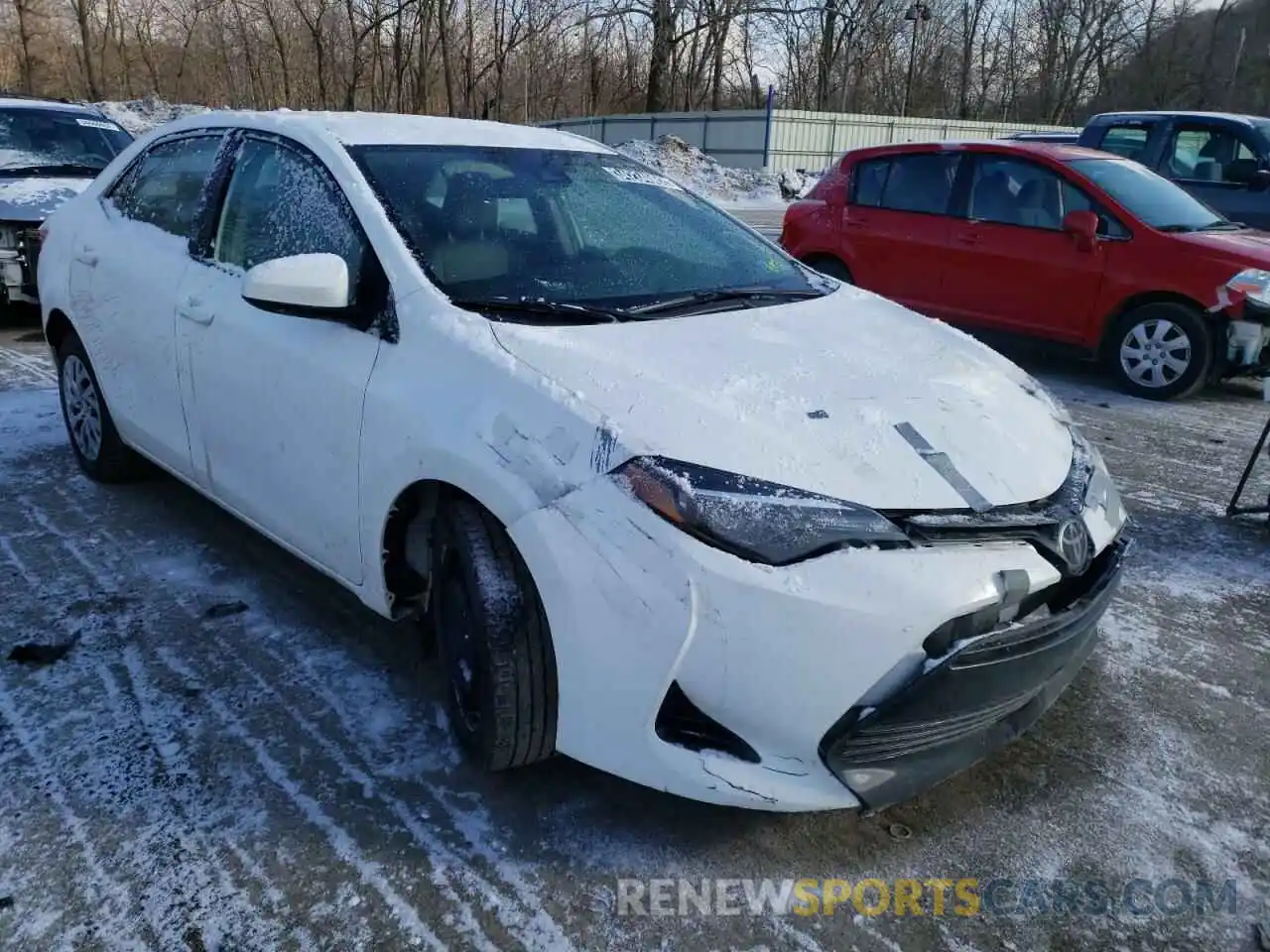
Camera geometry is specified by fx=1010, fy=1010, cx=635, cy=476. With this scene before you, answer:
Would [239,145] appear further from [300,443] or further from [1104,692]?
[1104,692]

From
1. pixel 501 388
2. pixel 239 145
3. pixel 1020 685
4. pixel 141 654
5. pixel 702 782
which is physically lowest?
pixel 141 654

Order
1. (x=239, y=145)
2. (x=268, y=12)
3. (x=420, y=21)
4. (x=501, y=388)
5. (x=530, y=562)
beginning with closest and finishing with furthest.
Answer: (x=530, y=562) < (x=501, y=388) < (x=239, y=145) < (x=420, y=21) < (x=268, y=12)

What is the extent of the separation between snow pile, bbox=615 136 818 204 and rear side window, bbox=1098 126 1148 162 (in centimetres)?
1564

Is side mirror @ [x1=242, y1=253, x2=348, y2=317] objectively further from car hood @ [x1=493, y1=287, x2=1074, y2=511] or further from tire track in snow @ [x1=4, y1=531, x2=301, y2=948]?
tire track in snow @ [x1=4, y1=531, x2=301, y2=948]

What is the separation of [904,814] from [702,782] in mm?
660

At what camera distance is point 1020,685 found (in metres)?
2.22

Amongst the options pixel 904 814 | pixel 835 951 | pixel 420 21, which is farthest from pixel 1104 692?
pixel 420 21

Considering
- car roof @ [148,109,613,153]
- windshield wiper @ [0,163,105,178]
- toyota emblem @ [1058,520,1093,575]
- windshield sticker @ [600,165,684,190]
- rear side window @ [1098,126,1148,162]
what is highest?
rear side window @ [1098,126,1148,162]

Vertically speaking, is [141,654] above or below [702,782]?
below

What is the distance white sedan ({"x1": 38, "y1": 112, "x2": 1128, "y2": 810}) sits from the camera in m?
2.02

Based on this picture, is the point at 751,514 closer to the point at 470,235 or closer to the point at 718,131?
the point at 470,235

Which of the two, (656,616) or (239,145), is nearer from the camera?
(656,616)

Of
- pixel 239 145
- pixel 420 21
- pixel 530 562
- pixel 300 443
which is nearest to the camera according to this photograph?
pixel 530 562

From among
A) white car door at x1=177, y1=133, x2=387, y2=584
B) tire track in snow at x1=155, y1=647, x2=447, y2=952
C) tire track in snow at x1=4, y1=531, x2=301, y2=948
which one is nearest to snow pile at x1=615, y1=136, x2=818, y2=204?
white car door at x1=177, y1=133, x2=387, y2=584
